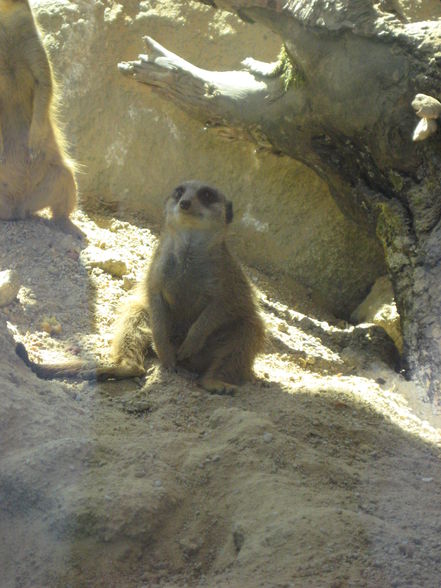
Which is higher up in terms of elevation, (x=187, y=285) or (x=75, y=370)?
(x=187, y=285)

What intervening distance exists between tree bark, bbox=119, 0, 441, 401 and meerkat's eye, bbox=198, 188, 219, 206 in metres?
0.99

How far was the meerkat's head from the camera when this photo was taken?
153 inches

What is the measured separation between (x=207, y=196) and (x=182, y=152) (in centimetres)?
241

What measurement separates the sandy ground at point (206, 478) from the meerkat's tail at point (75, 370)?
0.15 ft

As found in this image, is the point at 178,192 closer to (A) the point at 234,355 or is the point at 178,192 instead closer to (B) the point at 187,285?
(B) the point at 187,285

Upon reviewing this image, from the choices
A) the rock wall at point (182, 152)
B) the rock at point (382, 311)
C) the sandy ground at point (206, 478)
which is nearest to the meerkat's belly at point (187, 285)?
the sandy ground at point (206, 478)

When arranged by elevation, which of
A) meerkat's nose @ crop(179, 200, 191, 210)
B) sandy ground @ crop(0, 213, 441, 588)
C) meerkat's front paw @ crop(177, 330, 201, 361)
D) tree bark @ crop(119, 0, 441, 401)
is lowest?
meerkat's front paw @ crop(177, 330, 201, 361)

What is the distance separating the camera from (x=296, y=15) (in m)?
4.36

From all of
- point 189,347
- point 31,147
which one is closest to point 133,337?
point 189,347

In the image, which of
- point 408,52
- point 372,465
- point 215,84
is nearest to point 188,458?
point 372,465

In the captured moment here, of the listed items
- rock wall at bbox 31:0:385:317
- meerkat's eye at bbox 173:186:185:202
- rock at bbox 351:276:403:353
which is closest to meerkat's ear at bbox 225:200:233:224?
meerkat's eye at bbox 173:186:185:202

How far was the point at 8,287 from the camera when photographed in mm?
4059

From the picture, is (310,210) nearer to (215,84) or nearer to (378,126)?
(215,84)

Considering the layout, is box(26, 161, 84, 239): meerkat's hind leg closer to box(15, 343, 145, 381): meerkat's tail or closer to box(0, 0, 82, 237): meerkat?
box(0, 0, 82, 237): meerkat
